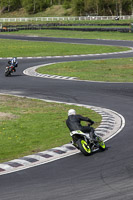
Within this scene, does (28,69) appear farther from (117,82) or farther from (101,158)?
(101,158)

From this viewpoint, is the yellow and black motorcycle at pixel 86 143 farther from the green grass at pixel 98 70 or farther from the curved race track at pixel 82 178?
the green grass at pixel 98 70

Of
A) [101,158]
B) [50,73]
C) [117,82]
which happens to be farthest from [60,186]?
[50,73]

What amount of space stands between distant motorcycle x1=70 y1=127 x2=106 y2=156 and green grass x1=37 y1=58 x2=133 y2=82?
1953cm

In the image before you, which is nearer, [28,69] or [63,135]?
[63,135]

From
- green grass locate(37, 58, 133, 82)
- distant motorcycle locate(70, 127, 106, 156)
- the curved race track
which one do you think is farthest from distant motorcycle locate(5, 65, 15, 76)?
distant motorcycle locate(70, 127, 106, 156)

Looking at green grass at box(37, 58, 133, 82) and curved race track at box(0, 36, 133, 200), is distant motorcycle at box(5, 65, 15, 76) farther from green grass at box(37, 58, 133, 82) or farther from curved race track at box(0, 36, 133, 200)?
curved race track at box(0, 36, 133, 200)

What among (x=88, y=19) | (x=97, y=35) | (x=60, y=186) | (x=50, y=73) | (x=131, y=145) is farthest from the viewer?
(x=88, y=19)

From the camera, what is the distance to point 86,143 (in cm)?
1566

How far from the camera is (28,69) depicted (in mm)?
44281

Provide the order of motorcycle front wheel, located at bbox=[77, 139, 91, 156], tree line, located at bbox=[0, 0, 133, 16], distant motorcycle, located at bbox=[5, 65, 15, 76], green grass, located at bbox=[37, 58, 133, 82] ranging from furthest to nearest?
tree line, located at bbox=[0, 0, 133, 16] < distant motorcycle, located at bbox=[5, 65, 15, 76] < green grass, located at bbox=[37, 58, 133, 82] < motorcycle front wheel, located at bbox=[77, 139, 91, 156]

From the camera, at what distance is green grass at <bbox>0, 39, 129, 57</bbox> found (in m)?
60.6

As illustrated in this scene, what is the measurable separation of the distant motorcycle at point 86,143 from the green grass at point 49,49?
4353cm

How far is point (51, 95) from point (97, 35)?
5934cm

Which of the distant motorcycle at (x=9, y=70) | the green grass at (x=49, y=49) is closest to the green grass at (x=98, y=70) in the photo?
the distant motorcycle at (x=9, y=70)
